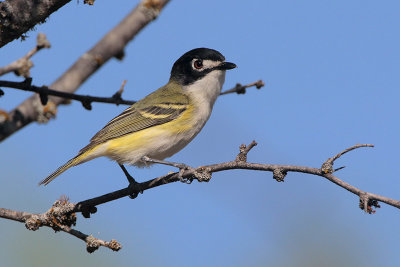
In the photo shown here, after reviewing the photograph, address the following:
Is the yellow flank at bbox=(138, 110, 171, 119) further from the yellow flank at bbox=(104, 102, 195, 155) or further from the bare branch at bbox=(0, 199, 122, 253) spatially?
the bare branch at bbox=(0, 199, 122, 253)

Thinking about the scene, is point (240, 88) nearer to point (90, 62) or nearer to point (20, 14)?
point (90, 62)

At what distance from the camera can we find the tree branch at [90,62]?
11.0 feet

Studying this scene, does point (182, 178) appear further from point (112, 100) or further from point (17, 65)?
point (17, 65)

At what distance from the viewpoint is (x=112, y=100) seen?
11.7ft

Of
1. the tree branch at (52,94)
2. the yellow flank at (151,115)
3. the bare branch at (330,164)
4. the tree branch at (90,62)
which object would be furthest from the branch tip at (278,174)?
the yellow flank at (151,115)

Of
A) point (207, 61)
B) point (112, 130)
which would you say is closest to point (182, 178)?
point (112, 130)

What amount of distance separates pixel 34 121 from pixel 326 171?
197cm

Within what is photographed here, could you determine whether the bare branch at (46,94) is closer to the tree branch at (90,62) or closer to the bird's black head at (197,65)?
the tree branch at (90,62)

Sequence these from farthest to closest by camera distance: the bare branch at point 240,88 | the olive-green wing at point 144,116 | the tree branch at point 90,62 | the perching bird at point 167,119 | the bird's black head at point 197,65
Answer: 1. the bird's black head at point 197,65
2. the olive-green wing at point 144,116
3. the perching bird at point 167,119
4. the bare branch at point 240,88
5. the tree branch at point 90,62

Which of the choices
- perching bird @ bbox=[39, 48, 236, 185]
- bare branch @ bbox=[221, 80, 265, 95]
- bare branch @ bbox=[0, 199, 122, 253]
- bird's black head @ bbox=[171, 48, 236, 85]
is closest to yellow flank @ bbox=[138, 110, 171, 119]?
perching bird @ bbox=[39, 48, 236, 185]

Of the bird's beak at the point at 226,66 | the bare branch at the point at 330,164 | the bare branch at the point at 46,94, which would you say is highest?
the bird's beak at the point at 226,66

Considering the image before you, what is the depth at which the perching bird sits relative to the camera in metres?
6.39

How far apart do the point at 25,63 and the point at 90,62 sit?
54 cm

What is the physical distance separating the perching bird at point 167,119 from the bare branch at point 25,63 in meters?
2.68
